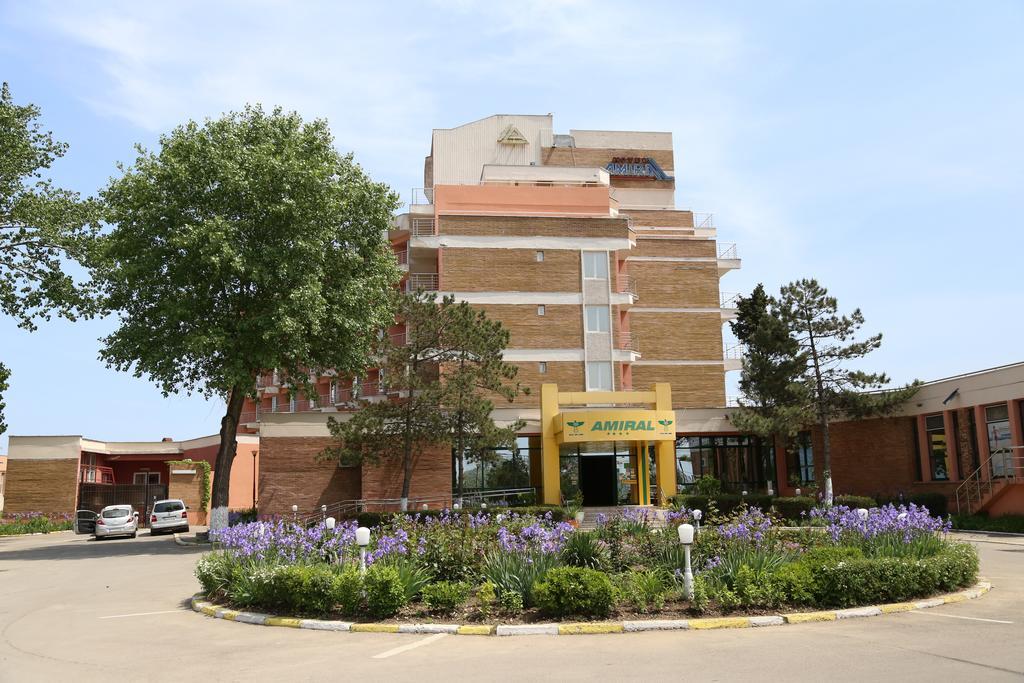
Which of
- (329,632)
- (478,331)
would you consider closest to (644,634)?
(329,632)

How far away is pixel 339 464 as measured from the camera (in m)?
33.9

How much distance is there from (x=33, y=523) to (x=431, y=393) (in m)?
23.8

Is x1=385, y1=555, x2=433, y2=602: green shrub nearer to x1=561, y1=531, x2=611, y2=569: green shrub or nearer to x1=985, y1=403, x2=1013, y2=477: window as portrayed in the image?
x1=561, y1=531, x2=611, y2=569: green shrub

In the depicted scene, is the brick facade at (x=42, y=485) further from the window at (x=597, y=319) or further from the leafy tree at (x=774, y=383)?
the leafy tree at (x=774, y=383)

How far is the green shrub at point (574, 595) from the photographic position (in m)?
10.8

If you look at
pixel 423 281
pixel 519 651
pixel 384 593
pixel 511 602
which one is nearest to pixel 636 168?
pixel 423 281

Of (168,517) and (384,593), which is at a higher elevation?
(384,593)

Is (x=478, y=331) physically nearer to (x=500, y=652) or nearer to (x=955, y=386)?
(x=955, y=386)

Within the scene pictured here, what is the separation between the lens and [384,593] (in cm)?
1130

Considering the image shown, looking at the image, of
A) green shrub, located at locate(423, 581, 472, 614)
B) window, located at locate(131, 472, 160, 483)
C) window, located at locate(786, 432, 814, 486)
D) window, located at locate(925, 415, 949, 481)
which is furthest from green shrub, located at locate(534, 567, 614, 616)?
window, located at locate(131, 472, 160, 483)

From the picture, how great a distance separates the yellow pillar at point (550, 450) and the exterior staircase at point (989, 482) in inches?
595

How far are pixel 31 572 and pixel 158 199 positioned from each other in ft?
39.4

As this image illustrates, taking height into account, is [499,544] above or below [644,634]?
above

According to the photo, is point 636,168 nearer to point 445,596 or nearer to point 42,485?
point 42,485
